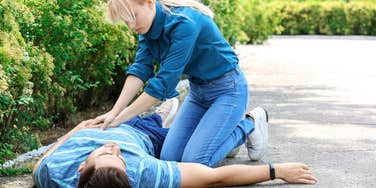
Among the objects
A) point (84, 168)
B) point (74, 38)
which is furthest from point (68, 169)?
point (74, 38)

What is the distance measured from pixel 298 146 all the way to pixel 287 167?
5.12ft

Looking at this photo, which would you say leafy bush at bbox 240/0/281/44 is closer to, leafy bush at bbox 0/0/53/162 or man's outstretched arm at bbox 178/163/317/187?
leafy bush at bbox 0/0/53/162

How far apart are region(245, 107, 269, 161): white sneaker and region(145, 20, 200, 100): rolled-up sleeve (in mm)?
984

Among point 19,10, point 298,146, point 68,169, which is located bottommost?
point 298,146

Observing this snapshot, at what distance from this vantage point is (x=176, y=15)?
489 cm

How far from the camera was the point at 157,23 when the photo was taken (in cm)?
486

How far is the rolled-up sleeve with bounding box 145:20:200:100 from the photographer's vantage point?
4.78 meters

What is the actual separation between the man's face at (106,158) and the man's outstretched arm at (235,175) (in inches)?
18.4

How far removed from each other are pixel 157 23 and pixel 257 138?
4.14 feet

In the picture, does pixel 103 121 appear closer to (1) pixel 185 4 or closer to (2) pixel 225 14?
(1) pixel 185 4

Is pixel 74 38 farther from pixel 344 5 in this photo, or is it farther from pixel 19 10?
pixel 344 5

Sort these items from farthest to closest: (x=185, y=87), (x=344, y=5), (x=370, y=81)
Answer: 1. (x=344, y=5)
2. (x=370, y=81)
3. (x=185, y=87)

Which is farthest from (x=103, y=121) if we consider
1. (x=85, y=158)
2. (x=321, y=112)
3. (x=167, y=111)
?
(x=321, y=112)

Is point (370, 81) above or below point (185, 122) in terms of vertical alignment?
below
